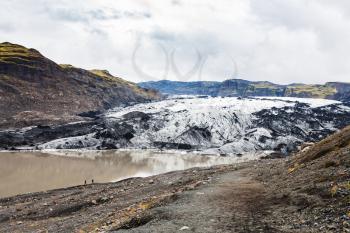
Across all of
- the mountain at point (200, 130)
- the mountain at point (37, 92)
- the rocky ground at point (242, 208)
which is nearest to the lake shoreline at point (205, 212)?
the rocky ground at point (242, 208)

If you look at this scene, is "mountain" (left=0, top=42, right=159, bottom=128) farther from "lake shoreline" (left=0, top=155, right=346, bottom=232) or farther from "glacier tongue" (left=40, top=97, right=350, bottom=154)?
"lake shoreline" (left=0, top=155, right=346, bottom=232)

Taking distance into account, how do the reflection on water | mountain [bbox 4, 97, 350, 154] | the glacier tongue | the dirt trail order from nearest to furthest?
the dirt trail < the reflection on water < mountain [bbox 4, 97, 350, 154] < the glacier tongue

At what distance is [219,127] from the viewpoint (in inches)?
5576

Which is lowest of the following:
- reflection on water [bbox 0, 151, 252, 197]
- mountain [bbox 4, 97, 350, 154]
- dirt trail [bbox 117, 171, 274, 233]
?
reflection on water [bbox 0, 151, 252, 197]

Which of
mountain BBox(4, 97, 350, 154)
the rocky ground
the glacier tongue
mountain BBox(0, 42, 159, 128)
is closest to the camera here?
the rocky ground

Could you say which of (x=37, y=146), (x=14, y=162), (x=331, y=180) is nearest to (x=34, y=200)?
(x=331, y=180)

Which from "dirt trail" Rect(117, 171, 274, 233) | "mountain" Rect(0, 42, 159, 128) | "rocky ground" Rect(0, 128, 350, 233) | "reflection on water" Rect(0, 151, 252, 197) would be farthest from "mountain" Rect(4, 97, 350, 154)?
"dirt trail" Rect(117, 171, 274, 233)

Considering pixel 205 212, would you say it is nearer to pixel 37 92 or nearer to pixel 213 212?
pixel 213 212

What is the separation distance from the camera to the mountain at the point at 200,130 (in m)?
122

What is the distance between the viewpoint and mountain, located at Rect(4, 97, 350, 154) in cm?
12200

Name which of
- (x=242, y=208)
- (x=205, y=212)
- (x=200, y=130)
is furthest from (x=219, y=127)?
(x=205, y=212)

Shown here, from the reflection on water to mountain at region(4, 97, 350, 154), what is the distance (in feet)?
39.9

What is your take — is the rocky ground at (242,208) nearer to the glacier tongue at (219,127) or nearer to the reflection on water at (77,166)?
the reflection on water at (77,166)

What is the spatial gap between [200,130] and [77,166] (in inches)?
2280
